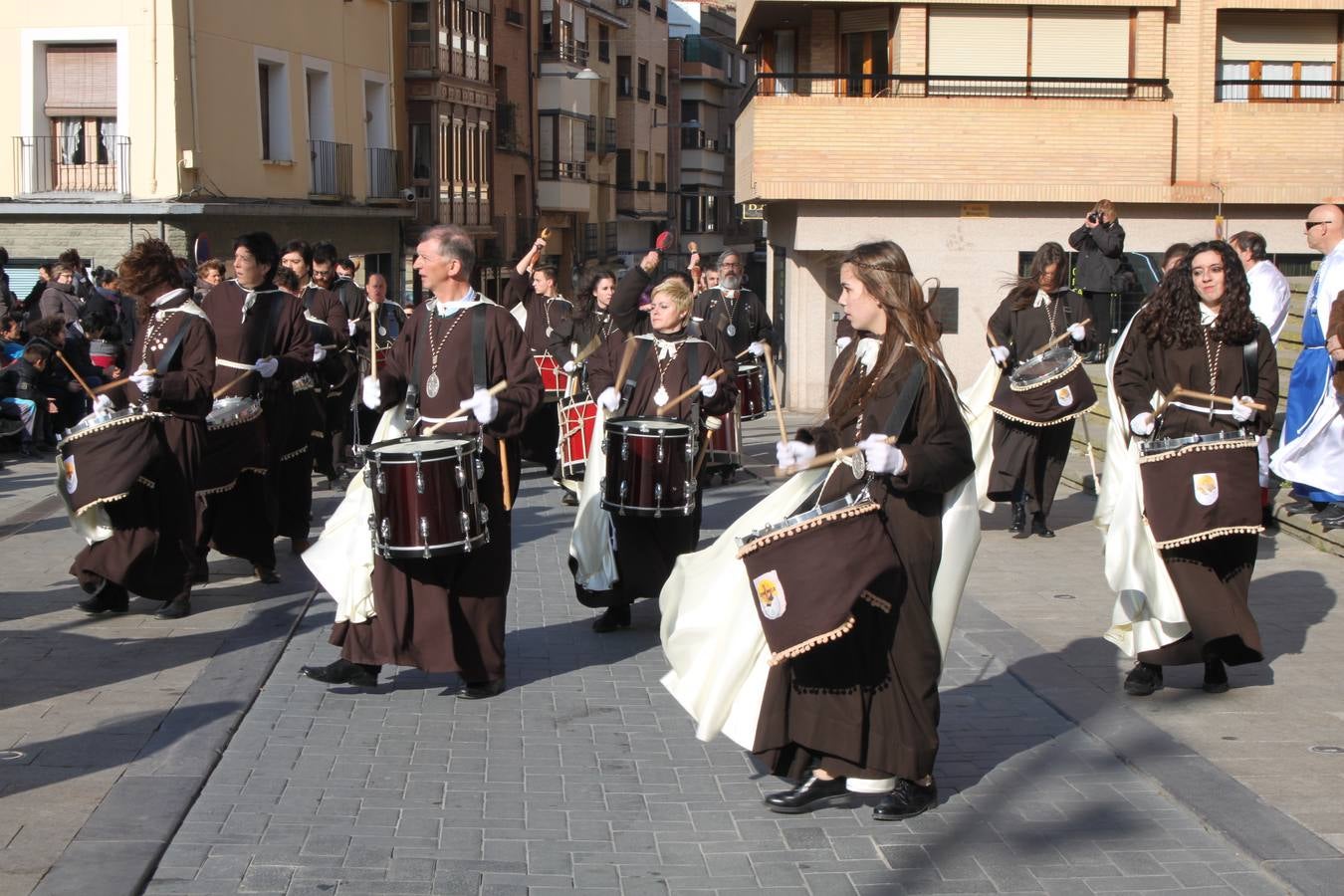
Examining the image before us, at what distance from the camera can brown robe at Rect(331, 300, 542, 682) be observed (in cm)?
723

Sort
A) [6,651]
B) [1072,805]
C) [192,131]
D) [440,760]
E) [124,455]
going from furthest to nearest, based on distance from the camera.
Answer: [192,131], [124,455], [6,651], [440,760], [1072,805]

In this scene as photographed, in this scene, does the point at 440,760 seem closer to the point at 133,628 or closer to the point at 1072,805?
the point at 1072,805

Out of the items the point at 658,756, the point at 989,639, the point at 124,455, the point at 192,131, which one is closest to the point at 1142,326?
the point at 989,639

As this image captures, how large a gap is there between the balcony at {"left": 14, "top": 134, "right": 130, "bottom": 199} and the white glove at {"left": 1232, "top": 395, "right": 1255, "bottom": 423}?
21552 mm

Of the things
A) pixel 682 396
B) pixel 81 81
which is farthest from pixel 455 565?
pixel 81 81

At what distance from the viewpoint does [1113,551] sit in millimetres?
7305

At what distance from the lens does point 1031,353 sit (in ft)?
39.6

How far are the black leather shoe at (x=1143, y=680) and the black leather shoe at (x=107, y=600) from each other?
528 cm

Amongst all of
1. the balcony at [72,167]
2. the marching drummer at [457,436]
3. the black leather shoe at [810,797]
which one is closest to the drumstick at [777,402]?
the marching drummer at [457,436]

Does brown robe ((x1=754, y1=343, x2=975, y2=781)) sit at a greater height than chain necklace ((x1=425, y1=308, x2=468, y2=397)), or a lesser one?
lesser

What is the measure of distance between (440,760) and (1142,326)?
11.9 ft

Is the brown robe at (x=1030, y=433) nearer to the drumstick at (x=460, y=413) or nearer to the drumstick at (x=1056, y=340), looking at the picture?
the drumstick at (x=1056, y=340)

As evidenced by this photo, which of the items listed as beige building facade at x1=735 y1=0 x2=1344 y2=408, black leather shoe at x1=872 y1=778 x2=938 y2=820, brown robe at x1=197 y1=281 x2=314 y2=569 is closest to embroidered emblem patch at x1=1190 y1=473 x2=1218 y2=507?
black leather shoe at x1=872 y1=778 x2=938 y2=820

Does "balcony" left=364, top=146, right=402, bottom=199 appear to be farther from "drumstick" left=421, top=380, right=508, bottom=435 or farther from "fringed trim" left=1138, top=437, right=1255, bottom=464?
"fringed trim" left=1138, top=437, right=1255, bottom=464
